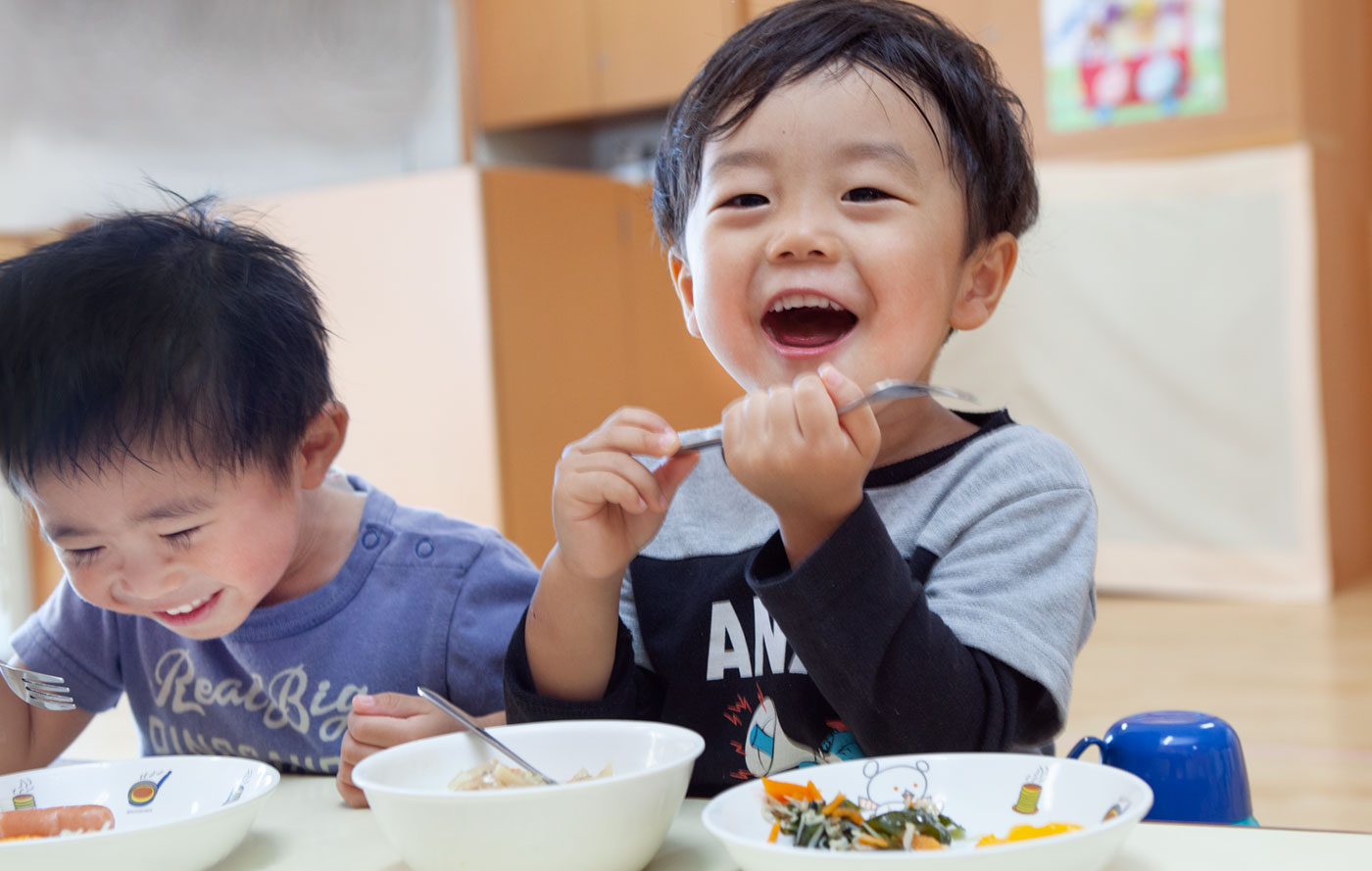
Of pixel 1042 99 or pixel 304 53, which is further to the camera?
pixel 304 53

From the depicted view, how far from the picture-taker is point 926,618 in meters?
0.62

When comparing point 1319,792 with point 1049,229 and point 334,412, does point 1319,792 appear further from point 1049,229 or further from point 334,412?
point 1049,229

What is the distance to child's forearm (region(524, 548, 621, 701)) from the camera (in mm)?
741

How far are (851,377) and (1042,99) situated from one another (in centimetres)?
293

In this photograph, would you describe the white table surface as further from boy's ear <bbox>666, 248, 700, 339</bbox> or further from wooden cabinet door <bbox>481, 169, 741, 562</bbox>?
wooden cabinet door <bbox>481, 169, 741, 562</bbox>

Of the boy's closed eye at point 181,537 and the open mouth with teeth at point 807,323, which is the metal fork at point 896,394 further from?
the boy's closed eye at point 181,537

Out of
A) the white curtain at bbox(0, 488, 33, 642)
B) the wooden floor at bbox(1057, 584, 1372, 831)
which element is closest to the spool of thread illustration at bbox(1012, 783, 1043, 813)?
the white curtain at bbox(0, 488, 33, 642)

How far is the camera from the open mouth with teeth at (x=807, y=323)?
0.77 meters

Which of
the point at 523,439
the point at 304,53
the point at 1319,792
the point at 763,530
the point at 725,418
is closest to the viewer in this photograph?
the point at 725,418

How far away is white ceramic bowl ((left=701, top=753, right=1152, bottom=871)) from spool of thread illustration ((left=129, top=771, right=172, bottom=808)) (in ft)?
1.06

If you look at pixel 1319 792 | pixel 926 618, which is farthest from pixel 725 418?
pixel 1319 792

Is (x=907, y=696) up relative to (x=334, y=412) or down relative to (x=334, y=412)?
down

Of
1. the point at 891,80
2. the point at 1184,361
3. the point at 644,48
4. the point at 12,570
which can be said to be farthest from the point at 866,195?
the point at 644,48

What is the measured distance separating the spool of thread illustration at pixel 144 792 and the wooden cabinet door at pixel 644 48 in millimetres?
3375
